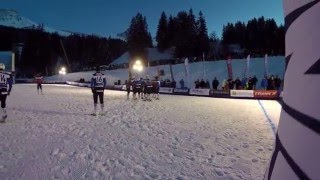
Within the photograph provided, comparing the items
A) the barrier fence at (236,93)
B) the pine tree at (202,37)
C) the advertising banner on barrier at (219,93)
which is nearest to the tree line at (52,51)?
the pine tree at (202,37)

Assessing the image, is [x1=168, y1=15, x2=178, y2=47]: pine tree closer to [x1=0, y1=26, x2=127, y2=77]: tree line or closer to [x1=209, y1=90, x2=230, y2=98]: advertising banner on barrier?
[x1=0, y1=26, x2=127, y2=77]: tree line

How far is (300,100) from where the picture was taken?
121 cm

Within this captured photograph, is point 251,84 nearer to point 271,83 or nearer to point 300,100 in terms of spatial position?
point 271,83

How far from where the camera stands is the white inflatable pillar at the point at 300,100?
3.59 feet

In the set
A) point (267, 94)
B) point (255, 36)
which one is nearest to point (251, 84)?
point (267, 94)

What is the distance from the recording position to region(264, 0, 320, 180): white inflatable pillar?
1.09 meters

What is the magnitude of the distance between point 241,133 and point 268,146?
7.10ft

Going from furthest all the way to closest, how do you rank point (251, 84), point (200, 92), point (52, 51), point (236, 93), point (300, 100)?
point (52, 51), point (200, 92), point (251, 84), point (236, 93), point (300, 100)

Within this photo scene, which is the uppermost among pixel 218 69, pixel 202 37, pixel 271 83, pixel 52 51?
pixel 202 37

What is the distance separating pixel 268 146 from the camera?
9.05 m

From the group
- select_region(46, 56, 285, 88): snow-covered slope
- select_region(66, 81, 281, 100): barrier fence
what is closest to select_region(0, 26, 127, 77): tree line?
select_region(46, 56, 285, 88): snow-covered slope

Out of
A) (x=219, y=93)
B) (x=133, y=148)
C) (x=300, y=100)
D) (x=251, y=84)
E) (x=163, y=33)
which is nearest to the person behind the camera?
(x=300, y=100)

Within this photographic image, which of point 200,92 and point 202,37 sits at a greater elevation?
point 202,37

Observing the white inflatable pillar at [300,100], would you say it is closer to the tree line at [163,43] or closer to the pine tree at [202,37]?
the tree line at [163,43]
